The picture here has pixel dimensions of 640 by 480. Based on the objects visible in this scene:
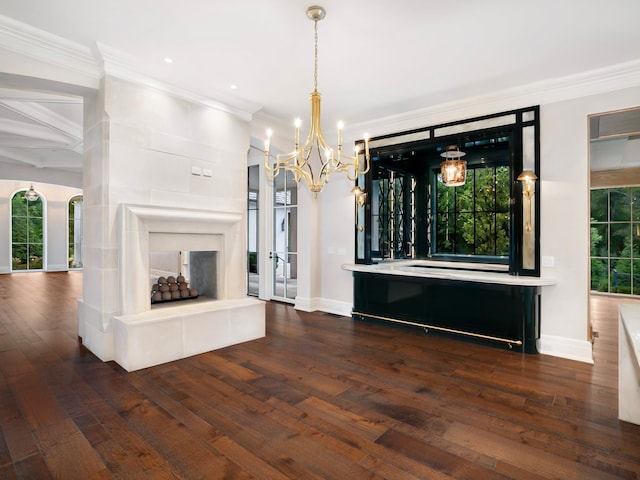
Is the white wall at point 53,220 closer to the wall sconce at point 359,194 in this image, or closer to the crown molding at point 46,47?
the crown molding at point 46,47

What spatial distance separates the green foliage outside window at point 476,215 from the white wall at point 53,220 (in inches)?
480

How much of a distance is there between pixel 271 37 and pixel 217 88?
1368 mm

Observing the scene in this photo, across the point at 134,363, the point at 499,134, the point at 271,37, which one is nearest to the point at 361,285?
the point at 499,134

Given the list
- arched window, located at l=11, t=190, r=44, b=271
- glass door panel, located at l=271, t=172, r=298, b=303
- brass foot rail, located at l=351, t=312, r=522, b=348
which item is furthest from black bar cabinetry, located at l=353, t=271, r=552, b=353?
arched window, located at l=11, t=190, r=44, b=271

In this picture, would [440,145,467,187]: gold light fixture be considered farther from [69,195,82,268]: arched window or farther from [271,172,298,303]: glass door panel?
[69,195,82,268]: arched window

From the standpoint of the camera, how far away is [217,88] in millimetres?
4273

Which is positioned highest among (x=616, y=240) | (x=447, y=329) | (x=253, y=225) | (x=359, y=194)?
(x=359, y=194)

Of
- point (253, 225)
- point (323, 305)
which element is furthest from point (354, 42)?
point (253, 225)

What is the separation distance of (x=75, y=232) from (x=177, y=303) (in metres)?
11.2

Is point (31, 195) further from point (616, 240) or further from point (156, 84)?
point (616, 240)

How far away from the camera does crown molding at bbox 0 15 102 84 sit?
3.04 meters

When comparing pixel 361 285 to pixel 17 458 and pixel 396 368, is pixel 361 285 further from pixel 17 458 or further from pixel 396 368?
pixel 17 458

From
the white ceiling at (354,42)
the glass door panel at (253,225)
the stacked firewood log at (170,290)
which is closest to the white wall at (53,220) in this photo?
the glass door panel at (253,225)

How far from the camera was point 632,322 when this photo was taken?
7.69 feet
